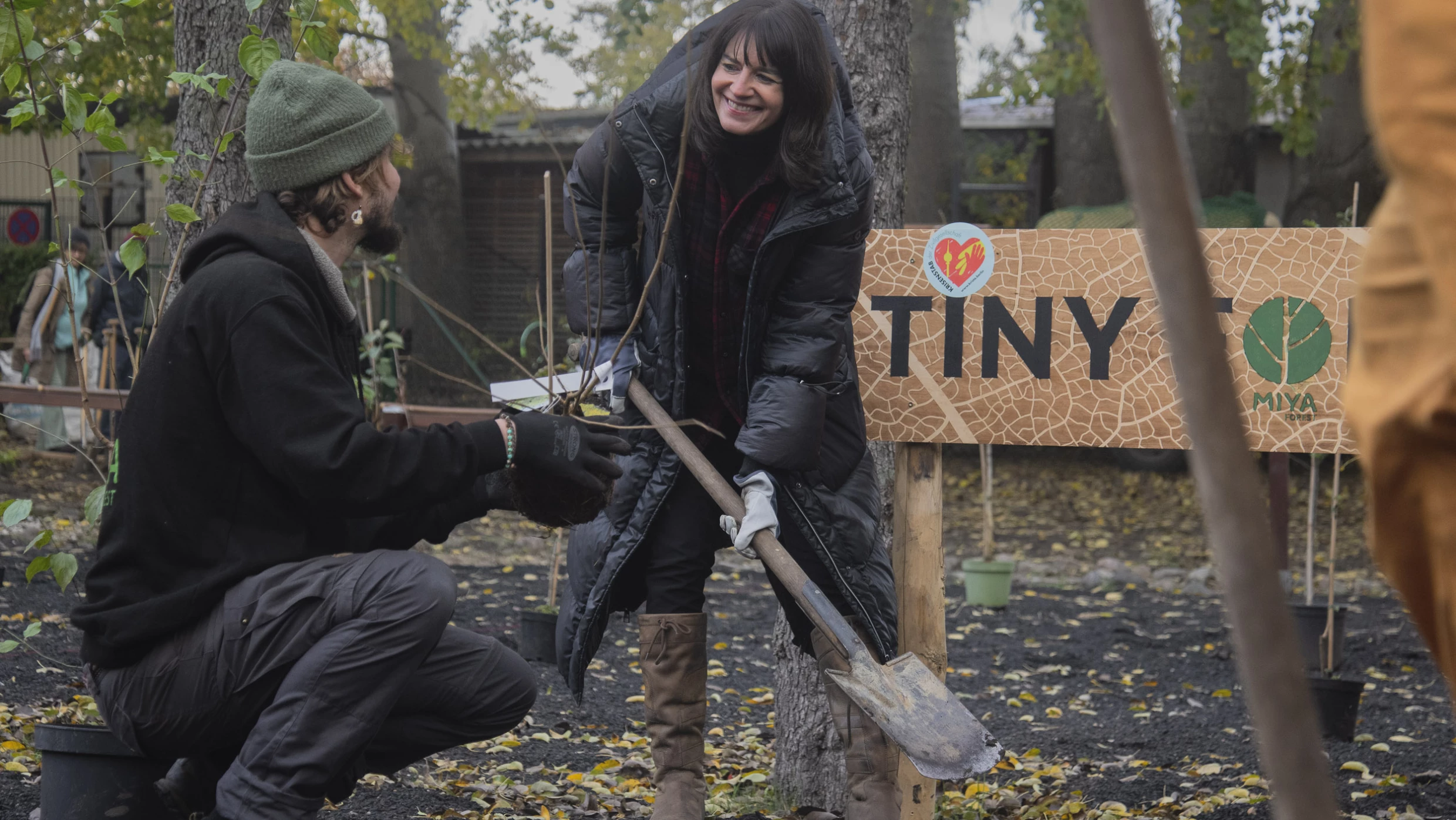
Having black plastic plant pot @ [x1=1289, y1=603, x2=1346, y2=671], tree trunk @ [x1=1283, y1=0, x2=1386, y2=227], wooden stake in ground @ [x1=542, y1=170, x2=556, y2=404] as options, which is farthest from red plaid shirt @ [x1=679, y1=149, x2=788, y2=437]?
tree trunk @ [x1=1283, y1=0, x2=1386, y2=227]

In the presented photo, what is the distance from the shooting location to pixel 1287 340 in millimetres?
3256

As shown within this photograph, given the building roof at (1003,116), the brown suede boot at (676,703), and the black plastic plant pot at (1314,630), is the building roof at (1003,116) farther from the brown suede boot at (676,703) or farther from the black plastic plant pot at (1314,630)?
the brown suede boot at (676,703)

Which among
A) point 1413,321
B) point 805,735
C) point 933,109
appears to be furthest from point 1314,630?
point 933,109

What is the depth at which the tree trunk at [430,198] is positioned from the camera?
1345 centimetres

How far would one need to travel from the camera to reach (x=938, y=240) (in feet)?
10.9

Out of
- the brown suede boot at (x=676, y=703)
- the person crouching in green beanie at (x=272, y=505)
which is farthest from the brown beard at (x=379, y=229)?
the brown suede boot at (x=676, y=703)

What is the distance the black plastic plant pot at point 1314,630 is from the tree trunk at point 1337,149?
668 centimetres

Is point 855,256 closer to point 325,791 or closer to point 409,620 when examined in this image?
point 409,620

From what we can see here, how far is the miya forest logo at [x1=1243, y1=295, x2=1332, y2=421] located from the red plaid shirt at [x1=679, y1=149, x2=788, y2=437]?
4.28 ft

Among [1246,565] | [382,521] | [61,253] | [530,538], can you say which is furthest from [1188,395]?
[530,538]

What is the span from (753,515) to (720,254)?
1.96 feet

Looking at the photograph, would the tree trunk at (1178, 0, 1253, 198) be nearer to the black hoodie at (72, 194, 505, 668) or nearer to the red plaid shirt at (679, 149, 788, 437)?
the red plaid shirt at (679, 149, 788, 437)

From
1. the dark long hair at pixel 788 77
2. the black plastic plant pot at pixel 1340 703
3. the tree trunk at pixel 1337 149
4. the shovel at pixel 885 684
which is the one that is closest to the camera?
the shovel at pixel 885 684

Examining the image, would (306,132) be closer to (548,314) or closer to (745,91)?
(548,314)
